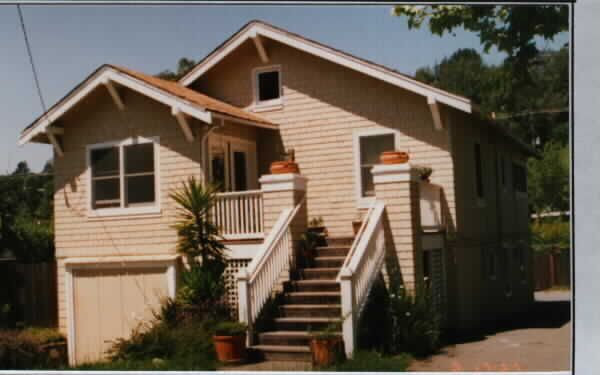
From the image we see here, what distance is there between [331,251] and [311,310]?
1698mm

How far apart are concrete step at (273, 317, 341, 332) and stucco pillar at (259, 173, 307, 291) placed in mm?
1623

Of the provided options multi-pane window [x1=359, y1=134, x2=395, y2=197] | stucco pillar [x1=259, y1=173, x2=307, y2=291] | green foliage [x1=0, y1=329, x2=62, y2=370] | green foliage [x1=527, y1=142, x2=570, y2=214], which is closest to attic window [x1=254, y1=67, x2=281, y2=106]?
multi-pane window [x1=359, y1=134, x2=395, y2=197]

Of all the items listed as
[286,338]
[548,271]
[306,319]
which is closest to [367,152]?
[306,319]

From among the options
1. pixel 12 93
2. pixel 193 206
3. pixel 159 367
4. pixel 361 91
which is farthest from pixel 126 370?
pixel 361 91

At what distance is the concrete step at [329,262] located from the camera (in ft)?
42.7

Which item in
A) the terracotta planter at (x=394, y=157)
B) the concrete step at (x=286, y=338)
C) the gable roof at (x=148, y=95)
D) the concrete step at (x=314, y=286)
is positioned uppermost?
the gable roof at (x=148, y=95)

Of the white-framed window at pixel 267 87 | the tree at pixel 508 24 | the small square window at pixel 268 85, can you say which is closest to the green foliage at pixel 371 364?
the tree at pixel 508 24

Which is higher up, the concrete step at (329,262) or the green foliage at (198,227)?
the green foliage at (198,227)

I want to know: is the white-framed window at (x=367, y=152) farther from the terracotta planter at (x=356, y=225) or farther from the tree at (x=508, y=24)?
the tree at (x=508, y=24)

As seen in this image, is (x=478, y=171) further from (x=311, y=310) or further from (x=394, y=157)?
(x=311, y=310)

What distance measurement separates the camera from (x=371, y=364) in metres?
10.7

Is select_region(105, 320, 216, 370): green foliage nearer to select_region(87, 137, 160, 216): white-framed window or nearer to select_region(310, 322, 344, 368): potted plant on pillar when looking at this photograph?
select_region(310, 322, 344, 368): potted plant on pillar

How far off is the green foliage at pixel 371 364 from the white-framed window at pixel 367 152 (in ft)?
13.4

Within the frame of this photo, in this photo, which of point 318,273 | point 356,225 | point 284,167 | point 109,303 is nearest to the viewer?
point 318,273
